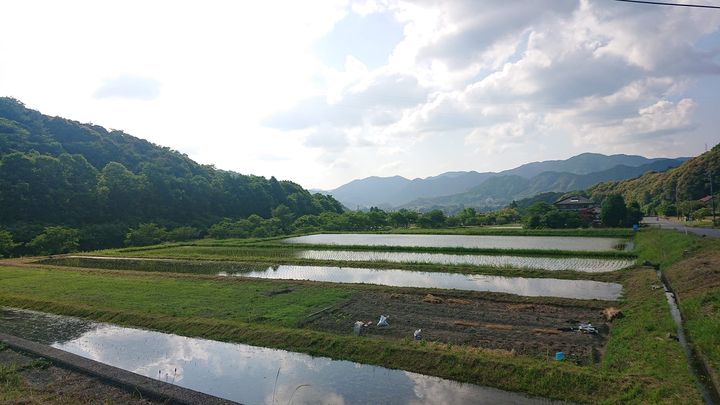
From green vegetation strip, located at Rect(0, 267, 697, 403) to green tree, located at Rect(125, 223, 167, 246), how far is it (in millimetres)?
27166

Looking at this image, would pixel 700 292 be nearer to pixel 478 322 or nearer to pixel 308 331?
pixel 478 322

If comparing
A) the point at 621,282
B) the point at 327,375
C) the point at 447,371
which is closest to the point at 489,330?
the point at 447,371

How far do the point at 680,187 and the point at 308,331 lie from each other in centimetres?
9128

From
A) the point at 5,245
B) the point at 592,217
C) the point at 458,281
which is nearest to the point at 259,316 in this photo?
the point at 458,281

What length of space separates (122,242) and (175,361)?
5257cm

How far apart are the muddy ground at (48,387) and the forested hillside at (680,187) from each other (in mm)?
69663

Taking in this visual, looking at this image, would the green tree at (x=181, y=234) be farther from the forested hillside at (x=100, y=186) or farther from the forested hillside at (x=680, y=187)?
the forested hillside at (x=680, y=187)

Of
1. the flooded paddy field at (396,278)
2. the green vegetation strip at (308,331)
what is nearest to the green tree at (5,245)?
the flooded paddy field at (396,278)

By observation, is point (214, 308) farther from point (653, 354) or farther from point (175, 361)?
point (653, 354)

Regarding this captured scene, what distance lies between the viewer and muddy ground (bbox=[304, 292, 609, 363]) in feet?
35.0

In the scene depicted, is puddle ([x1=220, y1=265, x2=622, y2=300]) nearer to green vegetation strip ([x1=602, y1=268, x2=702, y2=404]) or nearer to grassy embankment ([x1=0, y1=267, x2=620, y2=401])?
green vegetation strip ([x1=602, y1=268, x2=702, y2=404])

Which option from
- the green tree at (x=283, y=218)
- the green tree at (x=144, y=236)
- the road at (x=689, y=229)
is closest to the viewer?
the road at (x=689, y=229)

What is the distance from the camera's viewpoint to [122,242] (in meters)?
55.8

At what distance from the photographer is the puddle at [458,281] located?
17.0m
